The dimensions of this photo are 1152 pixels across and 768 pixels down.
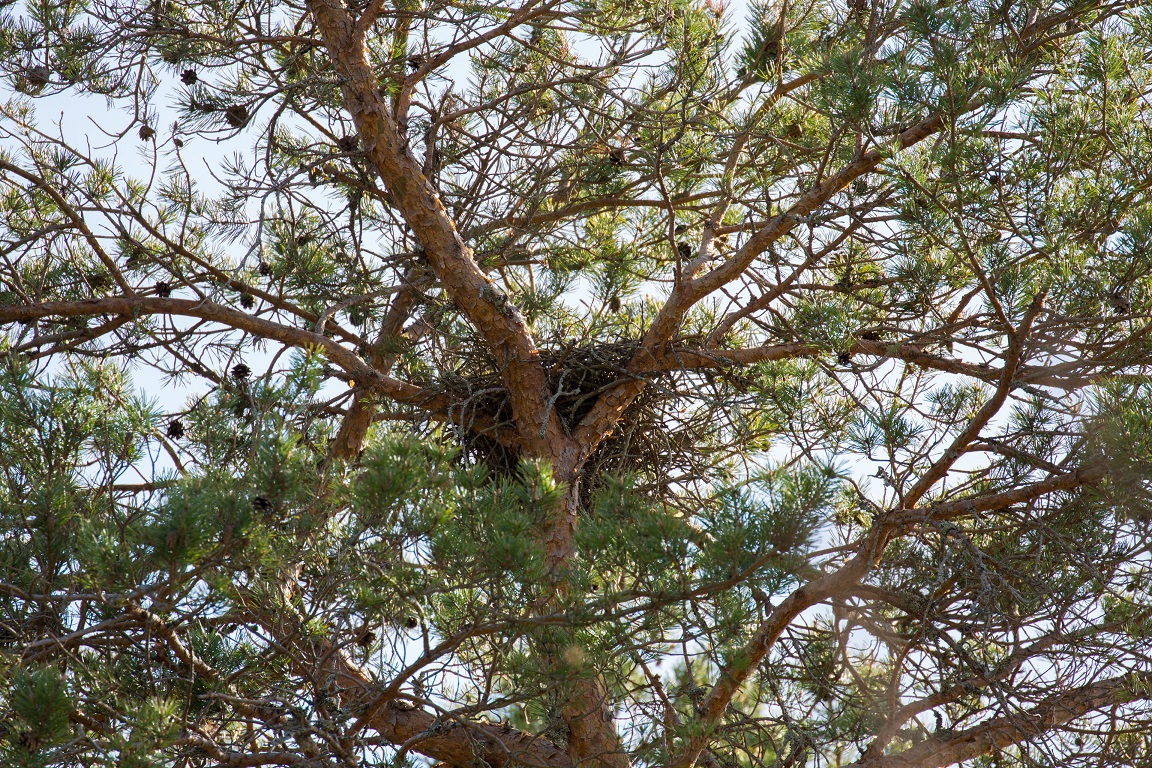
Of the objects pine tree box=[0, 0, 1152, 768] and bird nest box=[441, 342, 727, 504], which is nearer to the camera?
pine tree box=[0, 0, 1152, 768]

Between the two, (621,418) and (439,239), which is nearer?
(439,239)

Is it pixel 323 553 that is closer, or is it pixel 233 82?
pixel 323 553

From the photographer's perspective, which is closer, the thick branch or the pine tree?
the pine tree

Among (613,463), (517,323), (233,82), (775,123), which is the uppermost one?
(233,82)

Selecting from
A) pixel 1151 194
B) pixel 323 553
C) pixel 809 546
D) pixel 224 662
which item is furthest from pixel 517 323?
pixel 1151 194

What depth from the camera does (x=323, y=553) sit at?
2.71 metres

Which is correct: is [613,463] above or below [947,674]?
above

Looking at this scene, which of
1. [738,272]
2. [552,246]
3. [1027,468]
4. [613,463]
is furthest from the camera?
[552,246]

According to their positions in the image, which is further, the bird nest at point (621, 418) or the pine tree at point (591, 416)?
the bird nest at point (621, 418)

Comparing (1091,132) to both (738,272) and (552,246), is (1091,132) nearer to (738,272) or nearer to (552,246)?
(738,272)

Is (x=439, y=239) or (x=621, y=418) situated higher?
(x=439, y=239)

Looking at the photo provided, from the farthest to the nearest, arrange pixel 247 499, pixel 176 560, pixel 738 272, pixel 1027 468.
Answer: pixel 738 272 < pixel 1027 468 < pixel 247 499 < pixel 176 560

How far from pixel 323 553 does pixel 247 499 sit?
0.62 metres

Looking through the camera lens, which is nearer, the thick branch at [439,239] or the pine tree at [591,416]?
the pine tree at [591,416]
